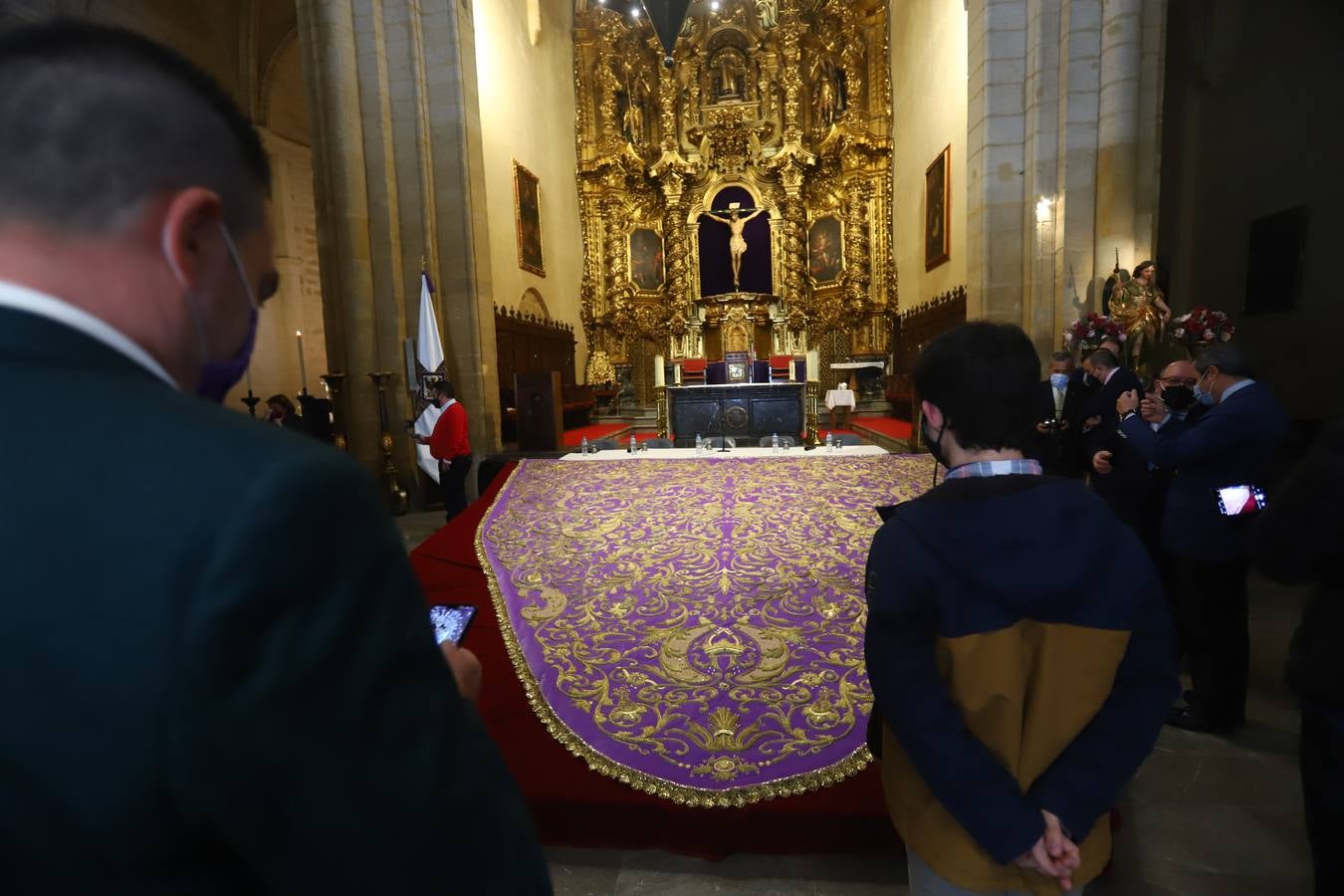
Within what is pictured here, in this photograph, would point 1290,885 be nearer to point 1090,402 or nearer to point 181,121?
point 1090,402

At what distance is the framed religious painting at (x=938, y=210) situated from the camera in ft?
33.1

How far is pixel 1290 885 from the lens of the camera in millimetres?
2098

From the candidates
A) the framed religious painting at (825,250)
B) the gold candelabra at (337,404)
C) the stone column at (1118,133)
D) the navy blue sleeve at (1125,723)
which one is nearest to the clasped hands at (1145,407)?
the navy blue sleeve at (1125,723)

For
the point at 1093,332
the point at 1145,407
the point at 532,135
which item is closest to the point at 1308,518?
the point at 1145,407

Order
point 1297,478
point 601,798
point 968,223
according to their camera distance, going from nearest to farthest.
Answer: point 1297,478
point 601,798
point 968,223

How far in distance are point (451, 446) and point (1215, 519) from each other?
5501 mm

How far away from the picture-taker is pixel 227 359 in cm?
71

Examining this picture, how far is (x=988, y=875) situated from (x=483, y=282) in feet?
27.5

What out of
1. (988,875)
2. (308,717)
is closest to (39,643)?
(308,717)

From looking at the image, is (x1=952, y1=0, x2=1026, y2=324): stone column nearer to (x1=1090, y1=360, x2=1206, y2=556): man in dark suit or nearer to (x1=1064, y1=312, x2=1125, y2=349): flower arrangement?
(x1=1064, y1=312, x2=1125, y2=349): flower arrangement

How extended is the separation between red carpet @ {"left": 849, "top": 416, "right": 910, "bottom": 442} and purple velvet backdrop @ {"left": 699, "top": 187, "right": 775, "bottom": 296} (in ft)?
13.9

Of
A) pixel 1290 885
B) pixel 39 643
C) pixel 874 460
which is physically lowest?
pixel 1290 885

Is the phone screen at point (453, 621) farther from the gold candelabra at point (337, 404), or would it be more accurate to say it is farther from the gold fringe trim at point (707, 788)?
the gold candelabra at point (337, 404)

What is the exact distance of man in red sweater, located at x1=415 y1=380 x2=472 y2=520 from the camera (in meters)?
5.99
